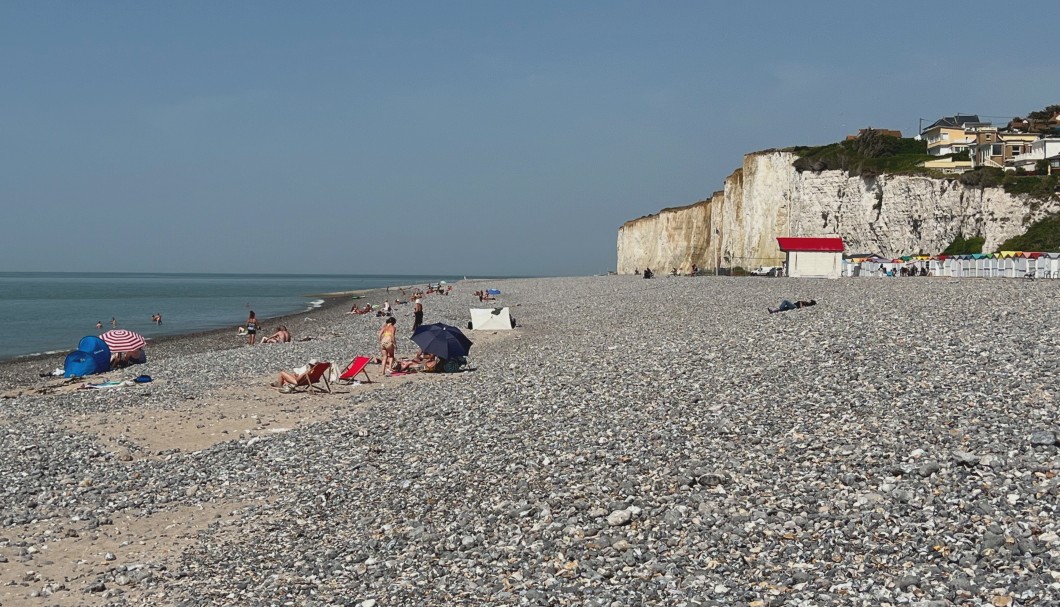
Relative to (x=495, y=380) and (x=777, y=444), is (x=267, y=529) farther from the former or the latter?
(x=495, y=380)

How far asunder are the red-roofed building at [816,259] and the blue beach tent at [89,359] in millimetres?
36556

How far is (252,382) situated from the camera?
1898 centimetres

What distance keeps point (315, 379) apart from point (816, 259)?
37654mm


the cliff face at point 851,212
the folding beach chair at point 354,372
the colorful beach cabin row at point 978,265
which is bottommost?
the folding beach chair at point 354,372

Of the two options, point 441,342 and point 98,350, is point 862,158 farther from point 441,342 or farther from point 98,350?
point 98,350

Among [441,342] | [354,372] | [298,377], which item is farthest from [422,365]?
[298,377]

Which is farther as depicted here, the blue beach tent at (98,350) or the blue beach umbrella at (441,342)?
the blue beach tent at (98,350)

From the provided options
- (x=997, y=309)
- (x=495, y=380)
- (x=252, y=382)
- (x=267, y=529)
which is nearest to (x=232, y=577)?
(x=267, y=529)

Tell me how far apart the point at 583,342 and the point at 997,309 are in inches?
370

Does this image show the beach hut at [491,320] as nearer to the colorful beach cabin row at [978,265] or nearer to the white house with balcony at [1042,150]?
the colorful beach cabin row at [978,265]

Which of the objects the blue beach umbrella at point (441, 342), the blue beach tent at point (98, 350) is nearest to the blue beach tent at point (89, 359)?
the blue beach tent at point (98, 350)

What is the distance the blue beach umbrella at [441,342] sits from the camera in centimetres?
1866

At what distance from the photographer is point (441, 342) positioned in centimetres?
1870

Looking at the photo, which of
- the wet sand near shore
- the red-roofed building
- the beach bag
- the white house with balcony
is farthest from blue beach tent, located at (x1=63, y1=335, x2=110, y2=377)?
the white house with balcony
